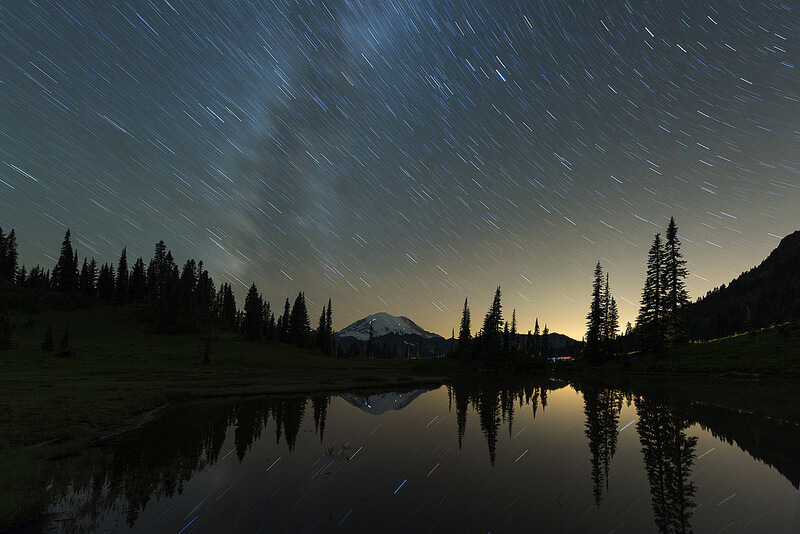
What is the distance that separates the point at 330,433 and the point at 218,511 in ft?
36.7

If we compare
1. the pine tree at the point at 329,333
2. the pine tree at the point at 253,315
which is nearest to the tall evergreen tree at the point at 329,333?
the pine tree at the point at 329,333

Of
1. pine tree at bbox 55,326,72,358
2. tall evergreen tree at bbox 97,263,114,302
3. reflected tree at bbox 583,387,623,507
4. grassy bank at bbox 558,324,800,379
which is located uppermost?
tall evergreen tree at bbox 97,263,114,302

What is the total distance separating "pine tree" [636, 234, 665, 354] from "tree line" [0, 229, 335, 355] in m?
97.6

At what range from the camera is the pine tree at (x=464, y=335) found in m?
111

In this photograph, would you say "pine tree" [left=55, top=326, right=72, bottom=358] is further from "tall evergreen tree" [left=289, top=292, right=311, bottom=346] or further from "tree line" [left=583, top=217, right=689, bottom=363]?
"tree line" [left=583, top=217, right=689, bottom=363]

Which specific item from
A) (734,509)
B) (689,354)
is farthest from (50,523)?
(689,354)

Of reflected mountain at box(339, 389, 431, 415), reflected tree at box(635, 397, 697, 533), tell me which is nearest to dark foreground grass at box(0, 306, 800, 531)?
reflected mountain at box(339, 389, 431, 415)

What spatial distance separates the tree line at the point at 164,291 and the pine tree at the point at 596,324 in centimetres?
8675

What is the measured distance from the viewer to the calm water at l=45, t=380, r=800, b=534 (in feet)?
33.7

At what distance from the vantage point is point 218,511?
36.1ft

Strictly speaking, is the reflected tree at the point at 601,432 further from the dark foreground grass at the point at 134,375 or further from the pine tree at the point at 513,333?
the pine tree at the point at 513,333

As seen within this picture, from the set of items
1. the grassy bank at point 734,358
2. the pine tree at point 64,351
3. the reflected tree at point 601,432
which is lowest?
the pine tree at point 64,351

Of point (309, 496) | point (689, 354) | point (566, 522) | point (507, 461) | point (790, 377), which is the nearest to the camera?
point (566, 522)

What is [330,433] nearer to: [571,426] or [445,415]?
[445,415]
